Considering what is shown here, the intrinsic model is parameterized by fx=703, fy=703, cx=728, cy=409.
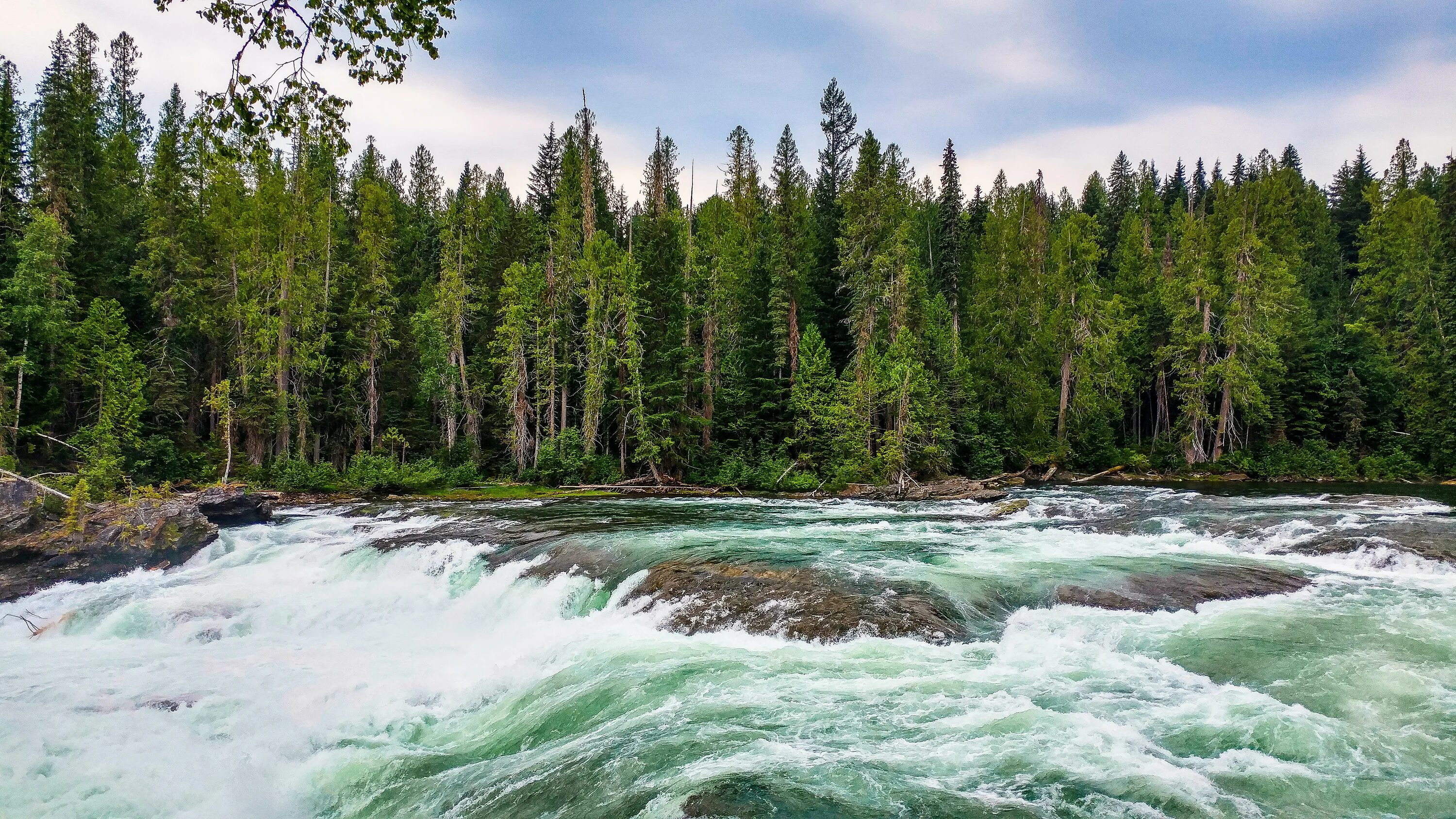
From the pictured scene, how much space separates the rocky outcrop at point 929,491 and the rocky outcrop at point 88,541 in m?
21.9

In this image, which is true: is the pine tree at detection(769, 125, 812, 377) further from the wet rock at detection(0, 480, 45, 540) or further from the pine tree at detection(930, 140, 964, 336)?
the wet rock at detection(0, 480, 45, 540)

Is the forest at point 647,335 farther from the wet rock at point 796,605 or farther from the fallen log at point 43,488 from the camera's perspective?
the wet rock at point 796,605

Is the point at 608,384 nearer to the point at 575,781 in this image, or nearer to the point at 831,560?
the point at 831,560

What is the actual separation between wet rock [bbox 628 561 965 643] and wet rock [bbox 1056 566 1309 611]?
2.46 meters

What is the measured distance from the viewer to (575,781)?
631 centimetres

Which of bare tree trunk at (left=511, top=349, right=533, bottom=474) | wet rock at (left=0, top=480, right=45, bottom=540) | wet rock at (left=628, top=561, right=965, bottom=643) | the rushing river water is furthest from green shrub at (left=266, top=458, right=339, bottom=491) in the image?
wet rock at (left=628, top=561, right=965, bottom=643)

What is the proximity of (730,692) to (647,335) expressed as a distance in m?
28.3

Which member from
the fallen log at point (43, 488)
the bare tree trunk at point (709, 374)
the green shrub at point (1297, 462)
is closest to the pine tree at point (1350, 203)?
the green shrub at point (1297, 462)

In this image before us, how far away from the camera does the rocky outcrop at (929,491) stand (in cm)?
2728

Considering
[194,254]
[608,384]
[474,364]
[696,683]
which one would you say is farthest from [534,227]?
[696,683]

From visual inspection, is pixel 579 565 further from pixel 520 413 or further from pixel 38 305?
pixel 38 305

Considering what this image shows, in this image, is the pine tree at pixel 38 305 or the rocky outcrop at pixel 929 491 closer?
the pine tree at pixel 38 305

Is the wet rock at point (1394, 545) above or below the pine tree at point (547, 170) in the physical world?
below

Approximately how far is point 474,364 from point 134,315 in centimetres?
1533
